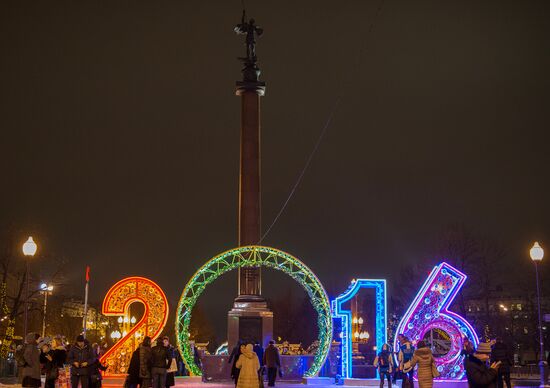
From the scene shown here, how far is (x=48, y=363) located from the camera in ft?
62.1

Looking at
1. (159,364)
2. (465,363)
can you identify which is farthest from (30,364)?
(465,363)

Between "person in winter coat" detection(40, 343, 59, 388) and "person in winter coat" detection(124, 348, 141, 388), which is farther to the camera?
"person in winter coat" detection(124, 348, 141, 388)

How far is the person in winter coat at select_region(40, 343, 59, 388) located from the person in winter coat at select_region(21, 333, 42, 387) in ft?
3.76

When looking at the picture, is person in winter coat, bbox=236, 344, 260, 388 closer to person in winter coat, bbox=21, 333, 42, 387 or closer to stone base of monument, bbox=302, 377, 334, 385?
person in winter coat, bbox=21, 333, 42, 387

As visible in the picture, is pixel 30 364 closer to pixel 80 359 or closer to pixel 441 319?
pixel 80 359

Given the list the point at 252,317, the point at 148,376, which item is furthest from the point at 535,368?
the point at 148,376

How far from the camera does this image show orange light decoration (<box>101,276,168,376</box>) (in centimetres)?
3091

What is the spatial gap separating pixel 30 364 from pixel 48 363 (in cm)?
137

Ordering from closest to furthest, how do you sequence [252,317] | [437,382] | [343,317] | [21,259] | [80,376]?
[80,376]
[437,382]
[343,317]
[252,317]
[21,259]

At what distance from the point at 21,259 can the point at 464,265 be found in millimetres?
28223

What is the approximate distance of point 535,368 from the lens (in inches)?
2251

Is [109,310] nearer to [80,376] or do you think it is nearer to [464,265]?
[80,376]

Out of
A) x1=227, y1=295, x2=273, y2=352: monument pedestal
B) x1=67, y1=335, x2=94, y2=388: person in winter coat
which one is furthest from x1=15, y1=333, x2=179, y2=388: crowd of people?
x1=227, y1=295, x2=273, y2=352: monument pedestal

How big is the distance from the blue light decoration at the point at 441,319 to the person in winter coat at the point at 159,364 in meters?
12.3
